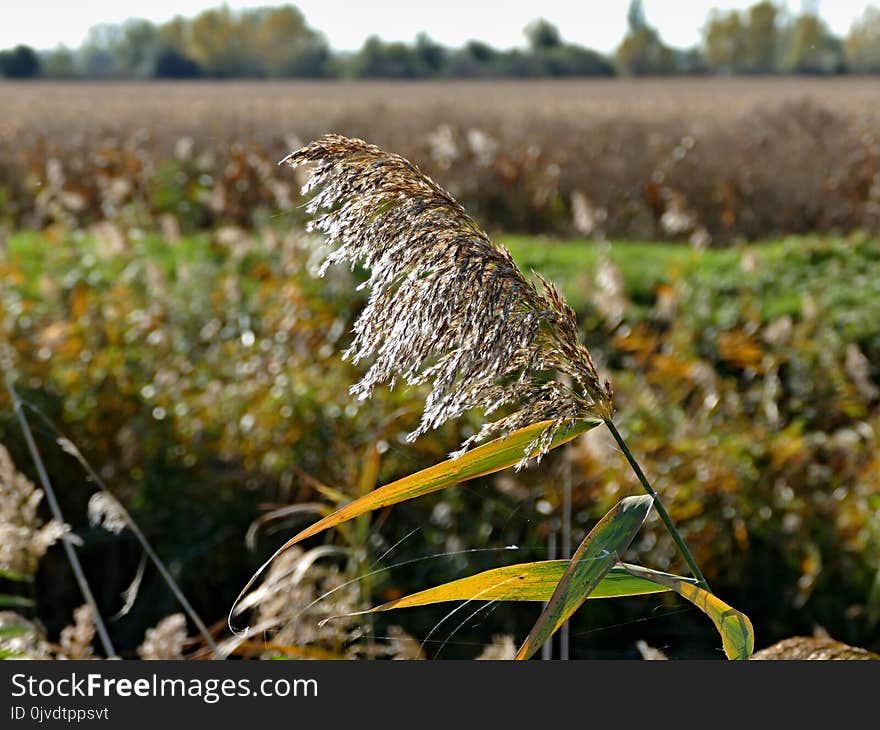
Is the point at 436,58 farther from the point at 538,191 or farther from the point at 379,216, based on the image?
the point at 379,216

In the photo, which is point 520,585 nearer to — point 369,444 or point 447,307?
point 447,307

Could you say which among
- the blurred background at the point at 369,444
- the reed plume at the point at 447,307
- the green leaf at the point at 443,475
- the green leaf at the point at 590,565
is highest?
the reed plume at the point at 447,307

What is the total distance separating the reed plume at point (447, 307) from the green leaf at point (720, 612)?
0.17 metres

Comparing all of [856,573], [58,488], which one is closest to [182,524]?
[58,488]

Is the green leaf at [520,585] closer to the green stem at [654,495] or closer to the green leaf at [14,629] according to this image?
the green stem at [654,495]

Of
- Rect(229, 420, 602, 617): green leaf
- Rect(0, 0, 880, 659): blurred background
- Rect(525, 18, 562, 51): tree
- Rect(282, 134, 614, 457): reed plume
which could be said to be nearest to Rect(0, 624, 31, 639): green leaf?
Rect(0, 0, 880, 659): blurred background

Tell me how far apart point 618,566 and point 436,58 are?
3197 cm

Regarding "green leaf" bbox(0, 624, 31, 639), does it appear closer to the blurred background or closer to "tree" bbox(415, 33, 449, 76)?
the blurred background

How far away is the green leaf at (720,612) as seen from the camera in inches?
41.2

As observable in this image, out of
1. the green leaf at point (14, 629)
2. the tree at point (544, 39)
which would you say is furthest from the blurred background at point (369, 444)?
the tree at point (544, 39)

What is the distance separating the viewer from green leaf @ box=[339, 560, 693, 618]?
1.06 metres

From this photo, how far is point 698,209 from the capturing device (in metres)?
10.2

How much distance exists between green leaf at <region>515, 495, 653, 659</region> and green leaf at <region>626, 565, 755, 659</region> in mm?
86

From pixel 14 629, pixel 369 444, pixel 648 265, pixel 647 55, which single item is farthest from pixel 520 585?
pixel 647 55
